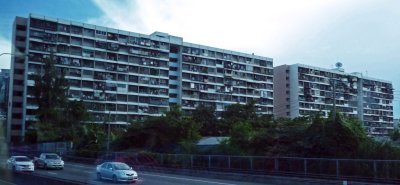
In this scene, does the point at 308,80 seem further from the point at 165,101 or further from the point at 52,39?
the point at 52,39

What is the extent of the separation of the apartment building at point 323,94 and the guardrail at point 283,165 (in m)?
80.7

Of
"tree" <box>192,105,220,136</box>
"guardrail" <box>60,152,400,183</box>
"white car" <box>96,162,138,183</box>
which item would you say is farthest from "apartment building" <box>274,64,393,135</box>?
"white car" <box>96,162,138,183</box>

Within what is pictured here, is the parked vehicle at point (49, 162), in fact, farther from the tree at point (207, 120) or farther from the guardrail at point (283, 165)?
the tree at point (207, 120)

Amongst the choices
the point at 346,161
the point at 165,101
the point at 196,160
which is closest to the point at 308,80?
the point at 165,101

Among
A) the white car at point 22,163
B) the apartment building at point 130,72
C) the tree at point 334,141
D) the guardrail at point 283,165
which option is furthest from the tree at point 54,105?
the tree at point 334,141

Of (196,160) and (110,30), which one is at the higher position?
(110,30)

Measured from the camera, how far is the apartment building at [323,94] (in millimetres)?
120688

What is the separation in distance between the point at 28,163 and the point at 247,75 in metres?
87.0

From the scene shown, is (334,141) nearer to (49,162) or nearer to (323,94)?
(49,162)

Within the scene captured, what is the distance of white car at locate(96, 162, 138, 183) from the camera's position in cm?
2591

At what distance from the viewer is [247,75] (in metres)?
116

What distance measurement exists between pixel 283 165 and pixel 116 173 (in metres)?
11.4

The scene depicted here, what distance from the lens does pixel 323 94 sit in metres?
126

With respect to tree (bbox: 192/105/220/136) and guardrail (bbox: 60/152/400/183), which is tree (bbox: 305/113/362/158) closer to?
guardrail (bbox: 60/152/400/183)
